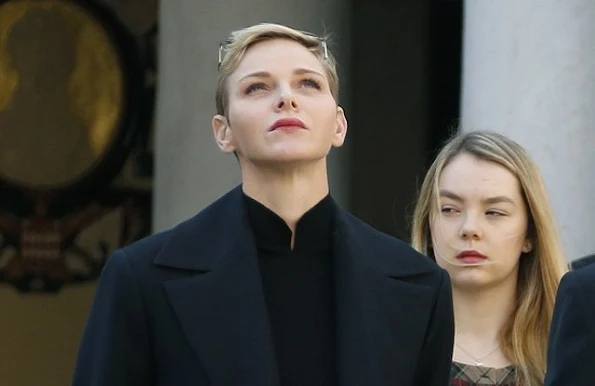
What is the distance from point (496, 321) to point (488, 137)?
491mm

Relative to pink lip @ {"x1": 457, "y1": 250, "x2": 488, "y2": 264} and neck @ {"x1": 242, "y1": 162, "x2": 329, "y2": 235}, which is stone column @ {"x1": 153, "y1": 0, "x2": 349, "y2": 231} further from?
neck @ {"x1": 242, "y1": 162, "x2": 329, "y2": 235}

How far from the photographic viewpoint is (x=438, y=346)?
133 inches

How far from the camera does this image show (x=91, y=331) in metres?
3.35

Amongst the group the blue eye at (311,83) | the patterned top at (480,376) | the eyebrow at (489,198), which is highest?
the blue eye at (311,83)

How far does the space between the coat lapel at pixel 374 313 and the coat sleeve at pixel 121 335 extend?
37cm

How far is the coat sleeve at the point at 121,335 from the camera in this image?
3256mm

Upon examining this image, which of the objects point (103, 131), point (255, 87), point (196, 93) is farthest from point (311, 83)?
point (103, 131)

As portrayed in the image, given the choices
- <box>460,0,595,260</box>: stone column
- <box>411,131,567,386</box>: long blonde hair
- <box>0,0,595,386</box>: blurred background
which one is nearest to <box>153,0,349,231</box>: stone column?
<box>0,0,595,386</box>: blurred background

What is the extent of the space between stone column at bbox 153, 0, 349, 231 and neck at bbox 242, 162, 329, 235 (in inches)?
156

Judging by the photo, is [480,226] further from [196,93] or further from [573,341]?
[196,93]

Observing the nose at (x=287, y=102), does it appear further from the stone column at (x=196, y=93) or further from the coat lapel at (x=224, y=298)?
the stone column at (x=196, y=93)

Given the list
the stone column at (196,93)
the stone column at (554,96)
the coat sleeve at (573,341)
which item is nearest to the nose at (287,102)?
the coat sleeve at (573,341)

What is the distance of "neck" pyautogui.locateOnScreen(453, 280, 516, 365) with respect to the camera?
4383 millimetres

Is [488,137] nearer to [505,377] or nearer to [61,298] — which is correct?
[505,377]
